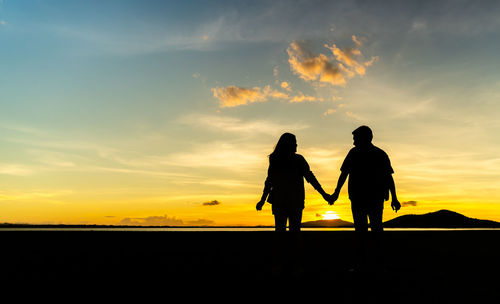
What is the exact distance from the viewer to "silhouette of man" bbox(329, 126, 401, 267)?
8398mm

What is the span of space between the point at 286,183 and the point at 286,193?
8.7 inches

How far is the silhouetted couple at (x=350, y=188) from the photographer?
845 centimetres

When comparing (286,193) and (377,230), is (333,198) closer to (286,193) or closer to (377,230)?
(286,193)

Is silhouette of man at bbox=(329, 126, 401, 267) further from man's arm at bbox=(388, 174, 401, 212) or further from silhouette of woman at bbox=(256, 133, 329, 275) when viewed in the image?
silhouette of woman at bbox=(256, 133, 329, 275)

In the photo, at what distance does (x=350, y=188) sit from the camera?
878 centimetres
